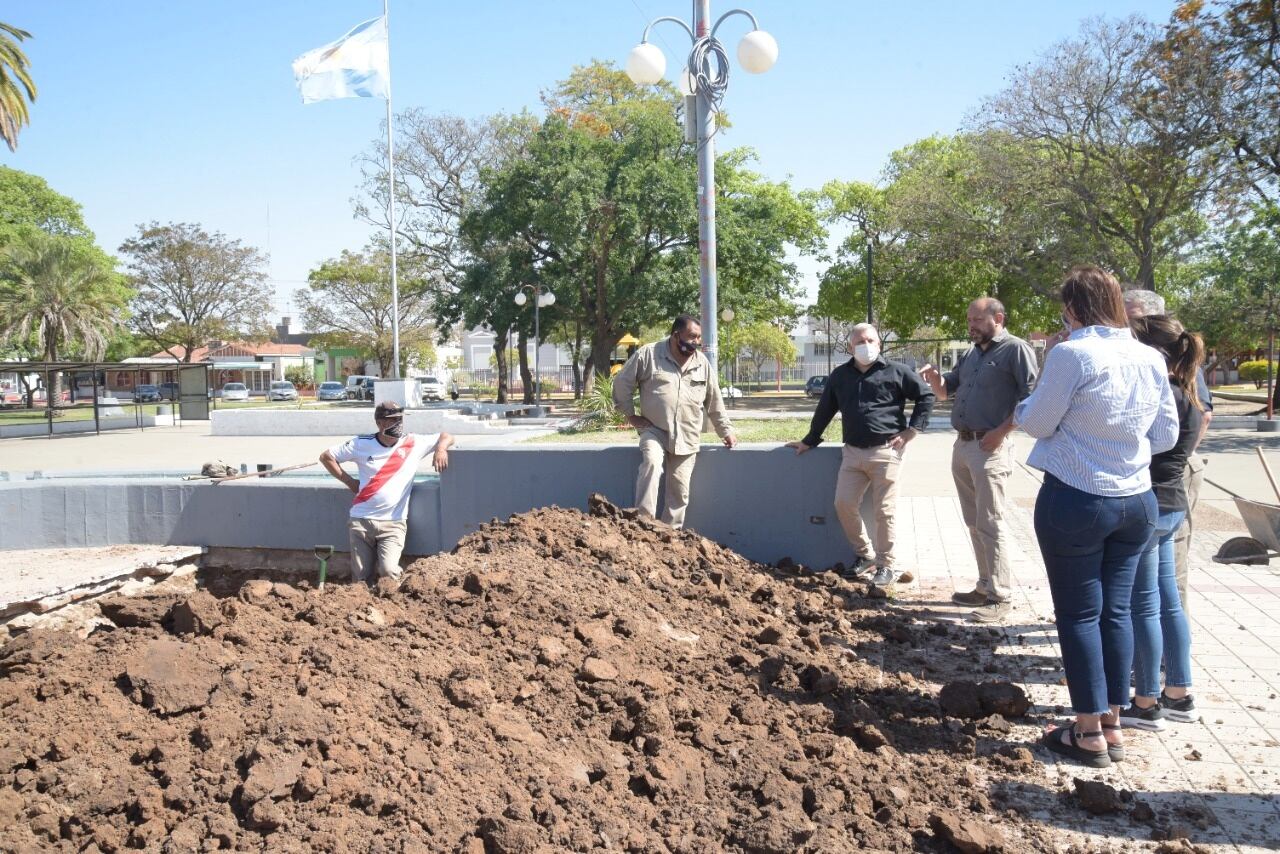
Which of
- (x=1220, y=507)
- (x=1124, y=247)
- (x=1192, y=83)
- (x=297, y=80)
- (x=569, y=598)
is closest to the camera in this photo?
(x=569, y=598)

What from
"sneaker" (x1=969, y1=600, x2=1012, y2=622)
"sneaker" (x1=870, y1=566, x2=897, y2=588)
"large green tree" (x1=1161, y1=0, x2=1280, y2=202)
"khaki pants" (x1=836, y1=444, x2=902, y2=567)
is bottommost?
"sneaker" (x1=969, y1=600, x2=1012, y2=622)

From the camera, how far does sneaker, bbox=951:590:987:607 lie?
589cm

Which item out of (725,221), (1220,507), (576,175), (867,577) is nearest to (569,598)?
(867,577)

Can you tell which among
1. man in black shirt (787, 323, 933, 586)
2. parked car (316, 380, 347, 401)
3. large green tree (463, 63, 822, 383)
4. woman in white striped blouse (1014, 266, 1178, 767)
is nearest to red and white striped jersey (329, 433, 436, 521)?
man in black shirt (787, 323, 933, 586)

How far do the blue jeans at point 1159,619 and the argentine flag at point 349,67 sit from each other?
2391 cm

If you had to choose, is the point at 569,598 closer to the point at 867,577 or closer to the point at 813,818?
the point at 813,818

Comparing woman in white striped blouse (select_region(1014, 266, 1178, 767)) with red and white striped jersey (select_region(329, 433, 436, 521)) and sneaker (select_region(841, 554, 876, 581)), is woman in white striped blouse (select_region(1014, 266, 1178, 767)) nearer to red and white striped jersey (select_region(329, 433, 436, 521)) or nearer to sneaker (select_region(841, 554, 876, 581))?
sneaker (select_region(841, 554, 876, 581))

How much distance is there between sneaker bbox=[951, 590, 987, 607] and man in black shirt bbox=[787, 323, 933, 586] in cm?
52

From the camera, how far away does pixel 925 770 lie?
3.61 m

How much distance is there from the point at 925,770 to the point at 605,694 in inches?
48.7

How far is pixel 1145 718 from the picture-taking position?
13.3 feet

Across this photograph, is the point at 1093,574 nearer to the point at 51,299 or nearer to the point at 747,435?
the point at 747,435

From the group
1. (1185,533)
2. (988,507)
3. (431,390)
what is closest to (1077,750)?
(1185,533)

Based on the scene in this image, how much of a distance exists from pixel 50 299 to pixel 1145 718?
45.9 meters
